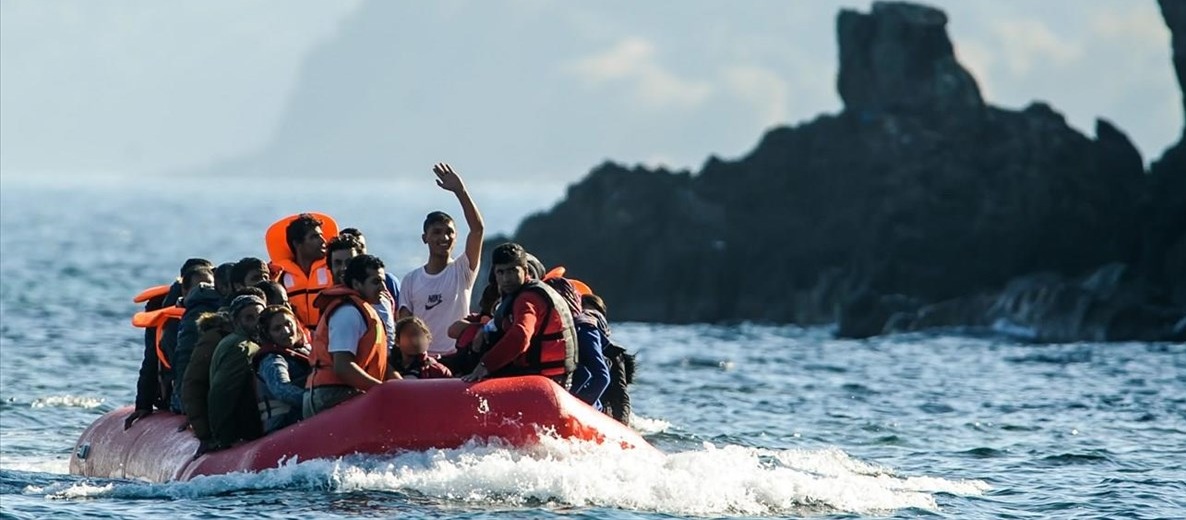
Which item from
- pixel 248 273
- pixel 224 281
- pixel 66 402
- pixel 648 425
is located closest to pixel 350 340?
pixel 248 273

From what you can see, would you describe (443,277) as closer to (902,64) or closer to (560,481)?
(560,481)

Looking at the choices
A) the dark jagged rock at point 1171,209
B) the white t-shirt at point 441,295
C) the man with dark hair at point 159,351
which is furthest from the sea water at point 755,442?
the dark jagged rock at point 1171,209

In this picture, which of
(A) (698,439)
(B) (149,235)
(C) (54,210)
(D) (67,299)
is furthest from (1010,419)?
(C) (54,210)

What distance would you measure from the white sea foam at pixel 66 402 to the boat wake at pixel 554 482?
1041 centimetres

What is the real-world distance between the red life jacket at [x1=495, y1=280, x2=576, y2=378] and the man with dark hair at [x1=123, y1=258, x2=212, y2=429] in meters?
3.73

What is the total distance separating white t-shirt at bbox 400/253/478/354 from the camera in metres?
17.1

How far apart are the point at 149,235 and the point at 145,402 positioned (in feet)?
348

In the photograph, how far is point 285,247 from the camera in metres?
17.5

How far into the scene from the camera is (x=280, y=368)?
50.9 ft

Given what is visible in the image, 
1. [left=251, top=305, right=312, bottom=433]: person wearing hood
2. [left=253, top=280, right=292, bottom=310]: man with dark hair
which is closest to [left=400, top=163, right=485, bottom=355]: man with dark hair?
[left=253, top=280, right=292, bottom=310]: man with dark hair

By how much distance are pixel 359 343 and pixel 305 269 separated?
2.53 meters

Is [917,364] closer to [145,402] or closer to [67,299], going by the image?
[145,402]

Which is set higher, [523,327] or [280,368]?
[523,327]

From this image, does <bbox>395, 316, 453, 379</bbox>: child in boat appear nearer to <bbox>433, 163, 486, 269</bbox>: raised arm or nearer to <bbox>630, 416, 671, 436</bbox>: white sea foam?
<bbox>433, 163, 486, 269</bbox>: raised arm
